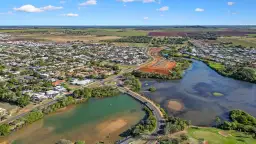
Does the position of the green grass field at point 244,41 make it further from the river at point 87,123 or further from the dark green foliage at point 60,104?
the dark green foliage at point 60,104

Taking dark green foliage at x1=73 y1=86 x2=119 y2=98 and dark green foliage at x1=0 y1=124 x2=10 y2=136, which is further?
dark green foliage at x1=73 y1=86 x2=119 y2=98

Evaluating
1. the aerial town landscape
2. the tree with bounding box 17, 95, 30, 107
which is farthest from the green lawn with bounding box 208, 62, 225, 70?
the tree with bounding box 17, 95, 30, 107

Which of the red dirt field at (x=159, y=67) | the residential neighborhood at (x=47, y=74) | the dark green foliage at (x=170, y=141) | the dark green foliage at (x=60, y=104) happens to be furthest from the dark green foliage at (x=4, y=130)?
the red dirt field at (x=159, y=67)

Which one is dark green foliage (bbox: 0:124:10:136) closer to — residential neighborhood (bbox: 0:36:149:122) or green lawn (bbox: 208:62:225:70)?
residential neighborhood (bbox: 0:36:149:122)

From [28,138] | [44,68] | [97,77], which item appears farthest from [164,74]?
[28,138]

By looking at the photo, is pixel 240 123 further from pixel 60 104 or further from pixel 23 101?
pixel 23 101

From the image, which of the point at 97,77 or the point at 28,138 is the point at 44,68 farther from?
the point at 28,138

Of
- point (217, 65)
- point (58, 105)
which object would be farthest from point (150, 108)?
point (217, 65)
